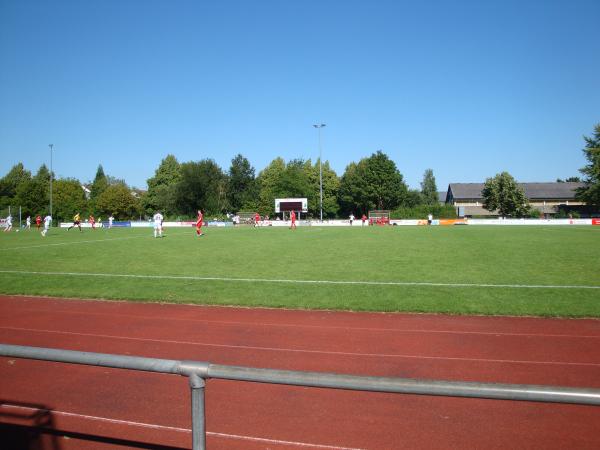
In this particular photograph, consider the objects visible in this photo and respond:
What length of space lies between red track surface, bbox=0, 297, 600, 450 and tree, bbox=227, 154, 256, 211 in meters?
89.2

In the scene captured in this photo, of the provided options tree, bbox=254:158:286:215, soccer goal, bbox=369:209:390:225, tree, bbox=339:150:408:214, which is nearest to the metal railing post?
soccer goal, bbox=369:209:390:225

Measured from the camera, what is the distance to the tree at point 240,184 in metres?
100

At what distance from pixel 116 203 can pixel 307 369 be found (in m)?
96.0

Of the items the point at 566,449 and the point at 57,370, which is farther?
the point at 57,370

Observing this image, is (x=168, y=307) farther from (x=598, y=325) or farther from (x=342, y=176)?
(x=342, y=176)

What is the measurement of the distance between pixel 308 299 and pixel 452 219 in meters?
60.5

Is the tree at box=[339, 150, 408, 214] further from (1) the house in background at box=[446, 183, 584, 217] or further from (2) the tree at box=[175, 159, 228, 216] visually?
(2) the tree at box=[175, 159, 228, 216]

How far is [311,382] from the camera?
1.99 m

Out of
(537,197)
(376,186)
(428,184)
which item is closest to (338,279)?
(376,186)

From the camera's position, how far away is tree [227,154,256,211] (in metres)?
100

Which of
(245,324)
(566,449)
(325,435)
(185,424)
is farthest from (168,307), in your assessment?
(566,449)

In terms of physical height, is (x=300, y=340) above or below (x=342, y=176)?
below

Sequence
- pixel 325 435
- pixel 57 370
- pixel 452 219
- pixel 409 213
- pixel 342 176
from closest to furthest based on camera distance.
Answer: pixel 325 435
pixel 57 370
pixel 452 219
pixel 409 213
pixel 342 176

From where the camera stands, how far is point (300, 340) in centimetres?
798
